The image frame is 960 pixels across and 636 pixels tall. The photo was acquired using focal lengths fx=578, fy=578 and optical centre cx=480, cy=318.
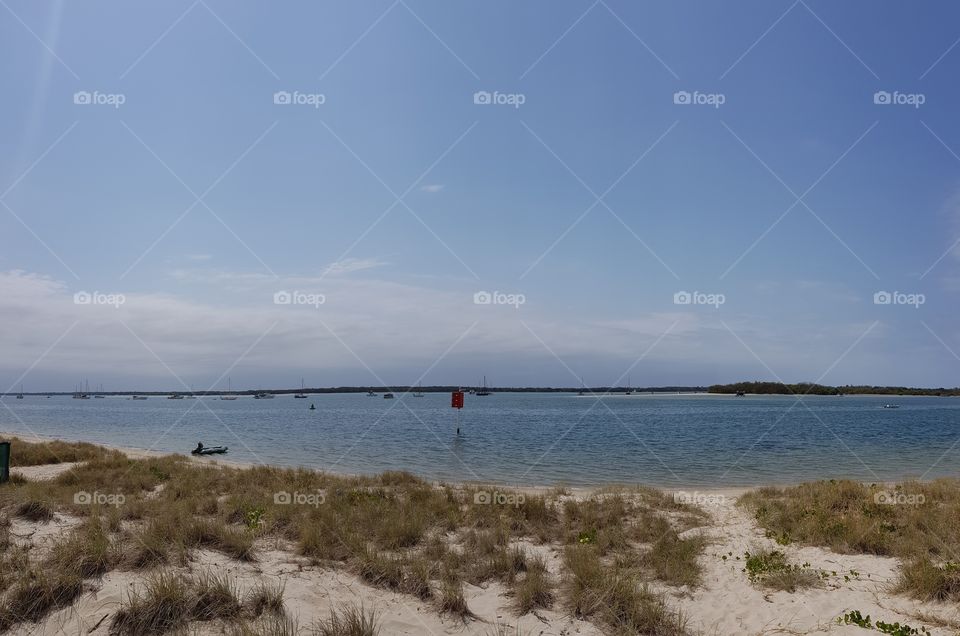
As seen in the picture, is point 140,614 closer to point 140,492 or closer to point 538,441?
point 140,492

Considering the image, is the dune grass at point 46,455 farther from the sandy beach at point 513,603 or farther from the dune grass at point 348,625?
the dune grass at point 348,625

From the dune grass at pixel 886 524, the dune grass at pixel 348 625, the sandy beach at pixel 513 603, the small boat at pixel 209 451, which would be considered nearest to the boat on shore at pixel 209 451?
the small boat at pixel 209 451

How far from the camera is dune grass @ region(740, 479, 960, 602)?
721 centimetres

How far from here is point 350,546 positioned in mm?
8617

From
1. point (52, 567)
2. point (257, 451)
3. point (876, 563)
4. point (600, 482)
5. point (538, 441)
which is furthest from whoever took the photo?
point (538, 441)

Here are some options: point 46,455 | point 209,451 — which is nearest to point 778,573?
point 46,455

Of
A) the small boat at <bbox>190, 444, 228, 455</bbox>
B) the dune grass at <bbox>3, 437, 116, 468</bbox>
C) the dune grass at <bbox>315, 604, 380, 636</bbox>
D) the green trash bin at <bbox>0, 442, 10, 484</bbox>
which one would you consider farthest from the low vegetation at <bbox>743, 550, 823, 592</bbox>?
the small boat at <bbox>190, 444, 228, 455</bbox>

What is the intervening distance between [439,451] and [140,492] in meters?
19.5

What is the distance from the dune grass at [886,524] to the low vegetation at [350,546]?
71.7 inches

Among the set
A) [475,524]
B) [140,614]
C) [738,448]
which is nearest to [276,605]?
[140,614]

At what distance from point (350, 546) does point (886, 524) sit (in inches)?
358

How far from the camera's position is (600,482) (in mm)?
20547

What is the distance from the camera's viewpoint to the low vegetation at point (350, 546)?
628cm

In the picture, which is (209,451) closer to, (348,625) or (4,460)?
(4,460)
